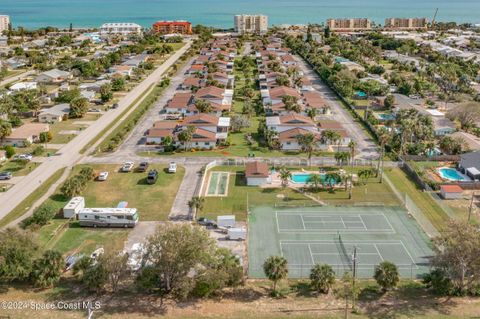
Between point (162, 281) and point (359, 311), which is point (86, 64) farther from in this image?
point (359, 311)

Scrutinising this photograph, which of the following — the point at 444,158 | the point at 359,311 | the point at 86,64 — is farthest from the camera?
the point at 86,64

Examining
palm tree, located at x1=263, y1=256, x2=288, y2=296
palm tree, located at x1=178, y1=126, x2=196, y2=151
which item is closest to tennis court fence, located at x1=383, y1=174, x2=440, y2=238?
palm tree, located at x1=263, y1=256, x2=288, y2=296

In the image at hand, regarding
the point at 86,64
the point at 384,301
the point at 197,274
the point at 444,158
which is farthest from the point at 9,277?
the point at 86,64

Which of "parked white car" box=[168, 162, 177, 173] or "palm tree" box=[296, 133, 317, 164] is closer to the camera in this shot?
"parked white car" box=[168, 162, 177, 173]

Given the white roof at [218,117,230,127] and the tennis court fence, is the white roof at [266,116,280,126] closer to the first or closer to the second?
the white roof at [218,117,230,127]

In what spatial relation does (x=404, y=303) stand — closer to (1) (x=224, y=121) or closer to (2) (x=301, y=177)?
(2) (x=301, y=177)

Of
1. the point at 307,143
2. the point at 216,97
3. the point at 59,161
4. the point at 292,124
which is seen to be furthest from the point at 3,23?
the point at 307,143
